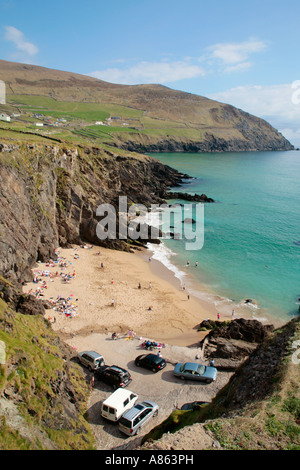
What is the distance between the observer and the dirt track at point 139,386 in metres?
14.7

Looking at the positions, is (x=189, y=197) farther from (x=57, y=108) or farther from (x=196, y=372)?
(x=57, y=108)

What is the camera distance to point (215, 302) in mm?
33219

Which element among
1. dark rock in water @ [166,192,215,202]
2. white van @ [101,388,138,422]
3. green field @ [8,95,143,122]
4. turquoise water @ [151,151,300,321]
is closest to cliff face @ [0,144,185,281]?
turquoise water @ [151,151,300,321]

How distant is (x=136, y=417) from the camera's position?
48.4ft

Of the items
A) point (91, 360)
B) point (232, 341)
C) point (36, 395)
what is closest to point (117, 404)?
point (91, 360)

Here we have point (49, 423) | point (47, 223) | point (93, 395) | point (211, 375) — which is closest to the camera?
point (49, 423)

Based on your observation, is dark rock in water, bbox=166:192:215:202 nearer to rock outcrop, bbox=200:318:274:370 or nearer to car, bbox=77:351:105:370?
rock outcrop, bbox=200:318:274:370

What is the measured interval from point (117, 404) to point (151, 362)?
196 inches

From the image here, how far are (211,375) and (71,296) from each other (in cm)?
1637

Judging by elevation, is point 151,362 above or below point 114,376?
below

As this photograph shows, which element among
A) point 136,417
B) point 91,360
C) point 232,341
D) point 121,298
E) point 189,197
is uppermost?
point 189,197

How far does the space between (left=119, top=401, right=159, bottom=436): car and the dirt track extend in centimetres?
25

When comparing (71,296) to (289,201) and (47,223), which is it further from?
(289,201)

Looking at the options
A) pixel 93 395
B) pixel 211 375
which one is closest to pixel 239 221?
pixel 211 375
